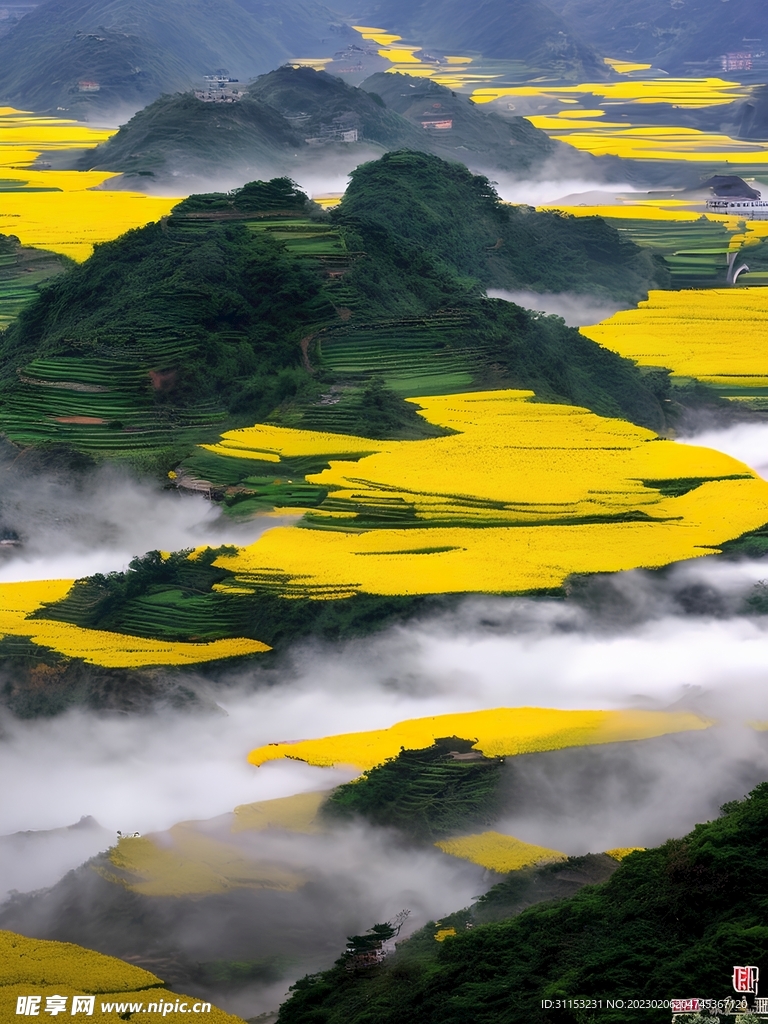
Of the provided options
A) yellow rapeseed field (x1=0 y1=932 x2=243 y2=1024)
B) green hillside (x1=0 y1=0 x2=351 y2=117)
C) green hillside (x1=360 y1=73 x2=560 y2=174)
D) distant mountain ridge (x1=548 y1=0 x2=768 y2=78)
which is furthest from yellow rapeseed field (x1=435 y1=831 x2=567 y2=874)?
distant mountain ridge (x1=548 y1=0 x2=768 y2=78)

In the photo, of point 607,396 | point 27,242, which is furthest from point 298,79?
point 607,396

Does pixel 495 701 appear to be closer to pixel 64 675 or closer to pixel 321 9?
pixel 64 675

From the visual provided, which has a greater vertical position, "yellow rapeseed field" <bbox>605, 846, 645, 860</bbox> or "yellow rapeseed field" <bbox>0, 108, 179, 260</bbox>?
"yellow rapeseed field" <bbox>0, 108, 179, 260</bbox>

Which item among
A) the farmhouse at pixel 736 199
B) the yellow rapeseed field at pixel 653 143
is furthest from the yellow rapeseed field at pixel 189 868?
the yellow rapeseed field at pixel 653 143

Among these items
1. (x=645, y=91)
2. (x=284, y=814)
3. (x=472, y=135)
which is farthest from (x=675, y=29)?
(x=284, y=814)

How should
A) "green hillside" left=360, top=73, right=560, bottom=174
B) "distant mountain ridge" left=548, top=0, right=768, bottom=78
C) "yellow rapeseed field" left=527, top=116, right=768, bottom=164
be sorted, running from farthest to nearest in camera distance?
"distant mountain ridge" left=548, top=0, right=768, bottom=78 → "yellow rapeseed field" left=527, top=116, right=768, bottom=164 → "green hillside" left=360, top=73, right=560, bottom=174

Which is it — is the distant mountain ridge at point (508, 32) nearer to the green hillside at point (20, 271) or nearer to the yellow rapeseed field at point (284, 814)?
the green hillside at point (20, 271)

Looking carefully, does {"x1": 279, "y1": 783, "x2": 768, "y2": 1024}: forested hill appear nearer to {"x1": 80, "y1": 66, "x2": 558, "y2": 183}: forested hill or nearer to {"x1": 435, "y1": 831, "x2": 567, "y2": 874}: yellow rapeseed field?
{"x1": 435, "y1": 831, "x2": 567, "y2": 874}: yellow rapeseed field
